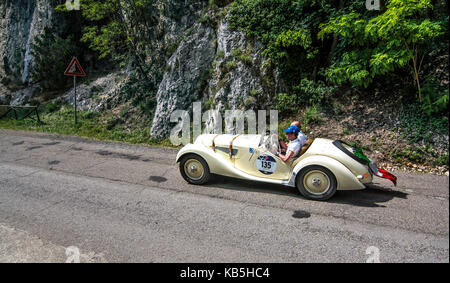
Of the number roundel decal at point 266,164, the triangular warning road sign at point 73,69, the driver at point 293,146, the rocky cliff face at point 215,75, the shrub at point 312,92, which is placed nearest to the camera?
the driver at point 293,146

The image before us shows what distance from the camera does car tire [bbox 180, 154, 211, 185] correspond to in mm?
5684

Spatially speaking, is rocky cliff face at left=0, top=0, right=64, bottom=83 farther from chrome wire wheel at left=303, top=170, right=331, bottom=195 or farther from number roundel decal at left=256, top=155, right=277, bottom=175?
chrome wire wheel at left=303, top=170, right=331, bottom=195

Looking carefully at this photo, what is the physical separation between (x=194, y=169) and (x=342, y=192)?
2.94m

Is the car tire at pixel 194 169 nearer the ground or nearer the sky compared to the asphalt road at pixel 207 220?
nearer the sky

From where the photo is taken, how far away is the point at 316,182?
4828 millimetres

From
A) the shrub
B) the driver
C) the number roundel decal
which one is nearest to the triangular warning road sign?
the shrub

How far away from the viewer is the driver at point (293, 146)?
5.04 metres

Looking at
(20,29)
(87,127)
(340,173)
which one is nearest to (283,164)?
(340,173)

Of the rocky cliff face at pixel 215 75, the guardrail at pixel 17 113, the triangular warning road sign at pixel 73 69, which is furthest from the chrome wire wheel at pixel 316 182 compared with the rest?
the guardrail at pixel 17 113

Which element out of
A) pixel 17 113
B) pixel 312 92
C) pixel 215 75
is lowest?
pixel 17 113

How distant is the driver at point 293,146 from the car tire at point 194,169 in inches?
60.9

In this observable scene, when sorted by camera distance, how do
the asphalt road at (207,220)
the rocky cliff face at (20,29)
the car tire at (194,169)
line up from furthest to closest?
1. the rocky cliff face at (20,29)
2. the car tire at (194,169)
3. the asphalt road at (207,220)

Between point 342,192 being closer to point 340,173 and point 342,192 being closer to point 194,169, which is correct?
point 340,173

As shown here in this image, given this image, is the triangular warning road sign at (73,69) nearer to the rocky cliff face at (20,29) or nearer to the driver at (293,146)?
the rocky cliff face at (20,29)
